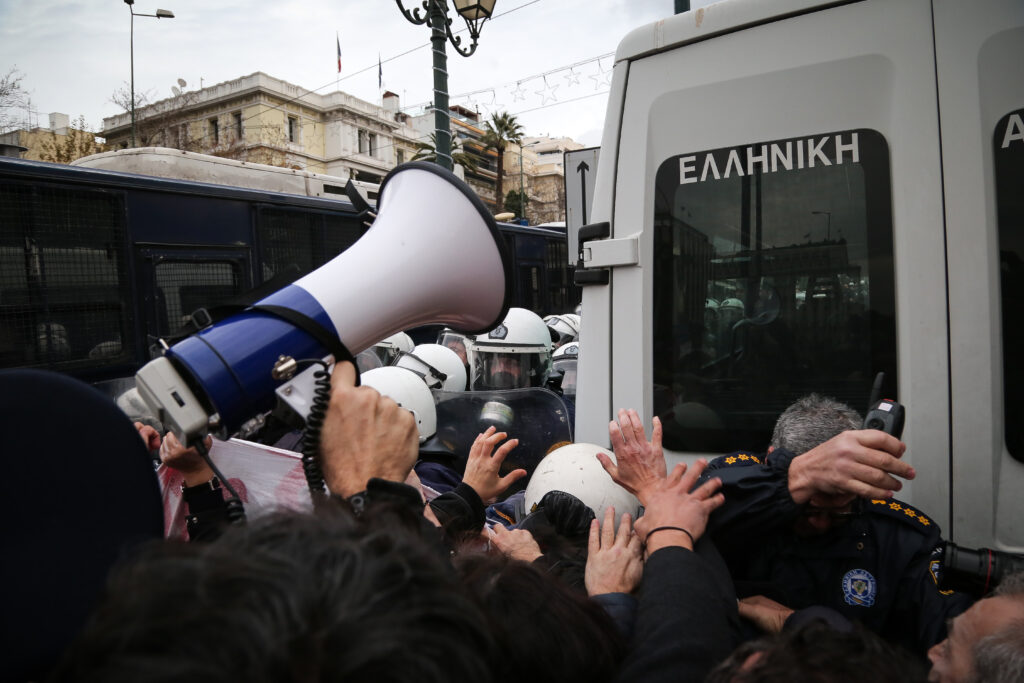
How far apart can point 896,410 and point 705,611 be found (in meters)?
0.77

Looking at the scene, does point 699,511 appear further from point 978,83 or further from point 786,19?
point 786,19

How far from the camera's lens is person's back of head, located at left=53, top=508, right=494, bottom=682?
25.1 inches

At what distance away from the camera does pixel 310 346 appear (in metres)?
1.42

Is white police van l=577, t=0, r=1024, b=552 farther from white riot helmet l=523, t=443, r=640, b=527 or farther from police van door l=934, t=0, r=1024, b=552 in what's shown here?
white riot helmet l=523, t=443, r=640, b=527

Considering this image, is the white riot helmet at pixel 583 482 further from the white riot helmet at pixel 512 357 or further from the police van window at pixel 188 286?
the police van window at pixel 188 286

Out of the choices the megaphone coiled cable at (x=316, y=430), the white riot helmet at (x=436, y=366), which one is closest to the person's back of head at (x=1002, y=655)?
the megaphone coiled cable at (x=316, y=430)

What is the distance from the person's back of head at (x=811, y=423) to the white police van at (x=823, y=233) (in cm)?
7

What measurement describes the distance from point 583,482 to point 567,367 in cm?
344

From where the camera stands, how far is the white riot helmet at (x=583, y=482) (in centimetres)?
244

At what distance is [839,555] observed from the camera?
195cm

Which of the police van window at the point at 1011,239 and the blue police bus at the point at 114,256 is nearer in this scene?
the police van window at the point at 1011,239

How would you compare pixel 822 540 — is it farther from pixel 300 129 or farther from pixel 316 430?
pixel 300 129

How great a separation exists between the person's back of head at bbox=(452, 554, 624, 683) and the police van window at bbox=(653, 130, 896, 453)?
1.13 metres

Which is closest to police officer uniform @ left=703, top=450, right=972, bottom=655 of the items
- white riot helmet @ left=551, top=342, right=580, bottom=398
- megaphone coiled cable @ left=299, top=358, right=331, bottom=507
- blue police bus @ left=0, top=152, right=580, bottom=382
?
megaphone coiled cable @ left=299, top=358, right=331, bottom=507
